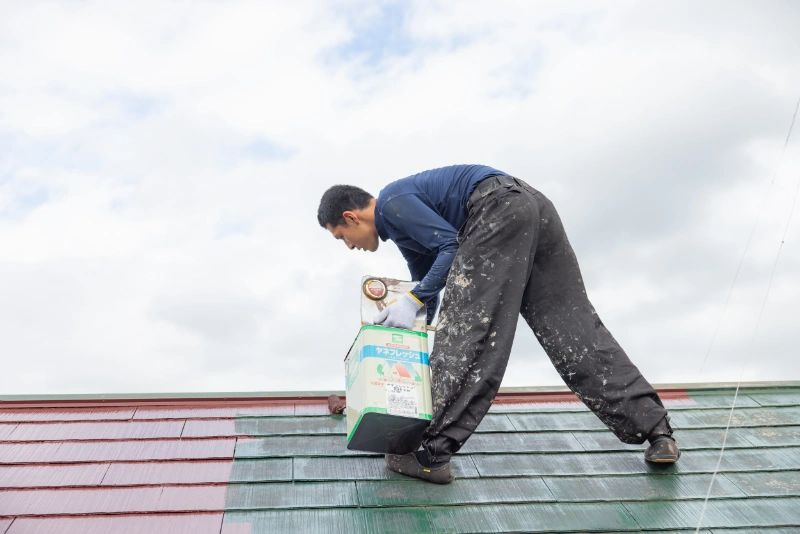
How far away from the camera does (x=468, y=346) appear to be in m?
3.11

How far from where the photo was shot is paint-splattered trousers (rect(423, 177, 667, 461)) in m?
3.08

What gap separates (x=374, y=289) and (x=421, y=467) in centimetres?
81

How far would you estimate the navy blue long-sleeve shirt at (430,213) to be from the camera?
3314 mm

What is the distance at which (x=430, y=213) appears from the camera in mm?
3354

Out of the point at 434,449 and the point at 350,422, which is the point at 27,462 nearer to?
the point at 350,422

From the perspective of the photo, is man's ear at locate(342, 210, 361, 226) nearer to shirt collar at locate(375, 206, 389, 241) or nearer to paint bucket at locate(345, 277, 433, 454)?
shirt collar at locate(375, 206, 389, 241)

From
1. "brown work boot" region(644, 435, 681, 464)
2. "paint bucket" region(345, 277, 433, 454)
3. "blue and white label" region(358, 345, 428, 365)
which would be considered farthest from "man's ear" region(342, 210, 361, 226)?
"brown work boot" region(644, 435, 681, 464)

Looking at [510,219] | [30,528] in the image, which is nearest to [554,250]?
[510,219]

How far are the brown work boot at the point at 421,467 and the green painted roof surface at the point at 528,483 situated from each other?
3 centimetres

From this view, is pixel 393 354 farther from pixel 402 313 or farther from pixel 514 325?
pixel 514 325

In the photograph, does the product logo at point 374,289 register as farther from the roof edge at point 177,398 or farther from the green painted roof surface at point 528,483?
the roof edge at point 177,398

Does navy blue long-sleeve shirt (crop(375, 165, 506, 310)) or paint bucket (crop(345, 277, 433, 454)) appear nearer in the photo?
paint bucket (crop(345, 277, 433, 454))

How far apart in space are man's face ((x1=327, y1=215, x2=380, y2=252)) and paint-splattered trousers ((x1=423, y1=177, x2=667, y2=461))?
1.52ft

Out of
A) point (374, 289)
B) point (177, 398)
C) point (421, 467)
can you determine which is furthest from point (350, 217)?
point (177, 398)
